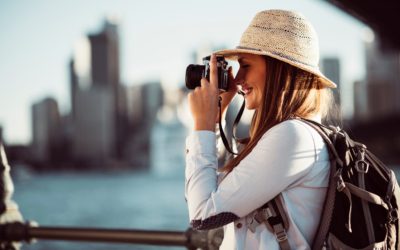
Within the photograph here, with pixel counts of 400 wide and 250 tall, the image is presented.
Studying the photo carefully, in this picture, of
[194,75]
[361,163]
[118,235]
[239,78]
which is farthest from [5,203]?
[361,163]

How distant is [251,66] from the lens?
4.27ft

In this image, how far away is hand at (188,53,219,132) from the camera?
1.22 metres

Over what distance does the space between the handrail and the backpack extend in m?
0.72

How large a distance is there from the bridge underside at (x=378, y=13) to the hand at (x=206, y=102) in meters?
9.09

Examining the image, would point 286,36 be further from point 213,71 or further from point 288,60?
point 213,71

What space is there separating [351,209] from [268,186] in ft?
Result: 0.80

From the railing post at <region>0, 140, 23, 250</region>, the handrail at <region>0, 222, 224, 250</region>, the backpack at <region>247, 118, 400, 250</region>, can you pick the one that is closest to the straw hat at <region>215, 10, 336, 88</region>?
the backpack at <region>247, 118, 400, 250</region>

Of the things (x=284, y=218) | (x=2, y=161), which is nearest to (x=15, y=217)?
(x=2, y=161)

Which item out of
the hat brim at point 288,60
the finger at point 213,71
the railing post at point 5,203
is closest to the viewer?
the hat brim at point 288,60

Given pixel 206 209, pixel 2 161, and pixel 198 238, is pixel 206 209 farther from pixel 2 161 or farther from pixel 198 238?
pixel 2 161

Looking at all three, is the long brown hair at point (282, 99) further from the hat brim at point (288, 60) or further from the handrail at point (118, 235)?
the handrail at point (118, 235)

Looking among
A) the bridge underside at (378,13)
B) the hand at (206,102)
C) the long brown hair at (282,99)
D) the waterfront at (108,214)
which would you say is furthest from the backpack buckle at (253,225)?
the waterfront at (108,214)

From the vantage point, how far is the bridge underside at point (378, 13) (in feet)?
33.2

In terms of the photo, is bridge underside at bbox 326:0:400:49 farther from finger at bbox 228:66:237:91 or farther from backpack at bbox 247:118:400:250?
backpack at bbox 247:118:400:250
